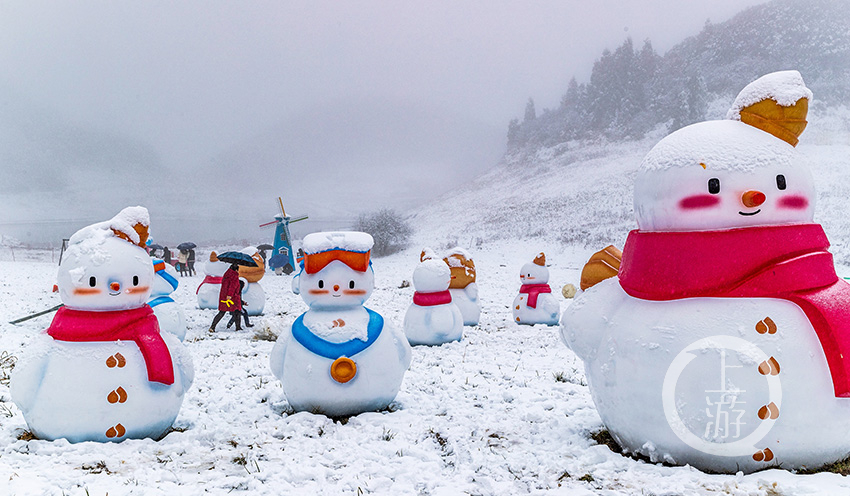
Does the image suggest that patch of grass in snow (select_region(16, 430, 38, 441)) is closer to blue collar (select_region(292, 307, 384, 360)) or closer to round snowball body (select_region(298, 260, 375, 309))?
blue collar (select_region(292, 307, 384, 360))

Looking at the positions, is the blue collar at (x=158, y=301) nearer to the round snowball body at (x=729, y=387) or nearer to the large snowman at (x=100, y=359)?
the large snowman at (x=100, y=359)

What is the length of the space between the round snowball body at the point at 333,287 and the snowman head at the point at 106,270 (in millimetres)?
1338

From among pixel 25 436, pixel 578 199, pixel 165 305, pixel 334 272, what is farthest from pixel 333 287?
pixel 578 199

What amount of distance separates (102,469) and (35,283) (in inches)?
625

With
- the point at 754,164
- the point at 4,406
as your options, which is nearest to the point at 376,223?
the point at 4,406

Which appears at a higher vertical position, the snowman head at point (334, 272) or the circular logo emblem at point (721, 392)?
the snowman head at point (334, 272)

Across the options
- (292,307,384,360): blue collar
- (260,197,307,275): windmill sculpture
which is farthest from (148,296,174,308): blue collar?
(260,197,307,275): windmill sculpture

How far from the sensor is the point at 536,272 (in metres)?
9.98

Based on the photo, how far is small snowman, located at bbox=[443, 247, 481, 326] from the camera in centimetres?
952

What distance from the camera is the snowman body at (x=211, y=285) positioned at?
→ 38.4 ft

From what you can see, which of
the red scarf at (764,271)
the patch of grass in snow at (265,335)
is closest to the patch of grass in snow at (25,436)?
the red scarf at (764,271)

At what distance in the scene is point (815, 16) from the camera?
5134 centimetres

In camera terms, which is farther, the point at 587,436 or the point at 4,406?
the point at 4,406

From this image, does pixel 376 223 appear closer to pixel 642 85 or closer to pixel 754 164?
pixel 754 164
